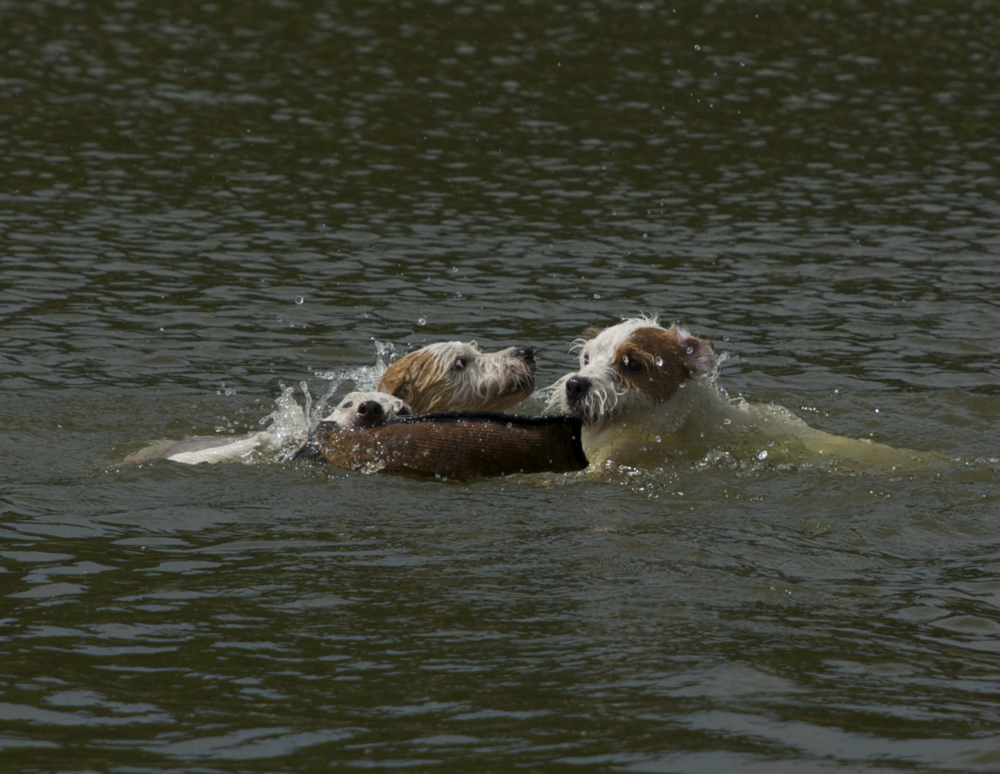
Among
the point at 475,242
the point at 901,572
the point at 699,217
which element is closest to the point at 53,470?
the point at 901,572

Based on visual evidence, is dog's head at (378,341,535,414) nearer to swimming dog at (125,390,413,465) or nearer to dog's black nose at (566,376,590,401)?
swimming dog at (125,390,413,465)

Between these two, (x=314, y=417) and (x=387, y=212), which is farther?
(x=387, y=212)

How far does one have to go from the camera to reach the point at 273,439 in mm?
9672

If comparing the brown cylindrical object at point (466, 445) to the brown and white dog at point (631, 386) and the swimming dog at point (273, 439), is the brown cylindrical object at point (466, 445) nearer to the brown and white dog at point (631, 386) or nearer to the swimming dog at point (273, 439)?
the swimming dog at point (273, 439)

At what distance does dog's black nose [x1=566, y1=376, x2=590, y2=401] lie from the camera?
8.92 meters

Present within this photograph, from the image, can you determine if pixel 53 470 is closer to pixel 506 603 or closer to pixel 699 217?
pixel 506 603

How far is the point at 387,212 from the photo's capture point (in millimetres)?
17812

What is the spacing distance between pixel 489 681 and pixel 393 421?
308 cm

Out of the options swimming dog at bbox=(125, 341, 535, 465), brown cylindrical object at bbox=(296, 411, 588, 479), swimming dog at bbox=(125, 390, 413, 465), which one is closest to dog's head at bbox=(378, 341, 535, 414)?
swimming dog at bbox=(125, 341, 535, 465)

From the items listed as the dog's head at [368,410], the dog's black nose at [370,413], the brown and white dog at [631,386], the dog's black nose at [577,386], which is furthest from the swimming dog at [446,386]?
the dog's black nose at [577,386]

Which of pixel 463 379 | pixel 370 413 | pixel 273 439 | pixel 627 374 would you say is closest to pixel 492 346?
pixel 463 379

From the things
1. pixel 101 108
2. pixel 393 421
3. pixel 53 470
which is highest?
pixel 101 108

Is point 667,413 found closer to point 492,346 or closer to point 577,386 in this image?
point 577,386

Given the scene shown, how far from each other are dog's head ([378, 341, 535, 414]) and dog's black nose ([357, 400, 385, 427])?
69 centimetres
